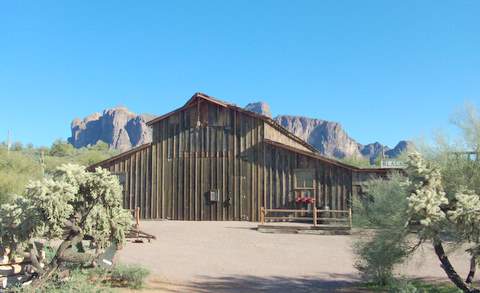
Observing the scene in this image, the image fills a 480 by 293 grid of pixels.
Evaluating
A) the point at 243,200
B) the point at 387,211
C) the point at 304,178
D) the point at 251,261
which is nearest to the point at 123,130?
the point at 243,200

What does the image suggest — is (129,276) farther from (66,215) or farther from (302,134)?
(302,134)

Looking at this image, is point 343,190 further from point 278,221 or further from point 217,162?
point 217,162

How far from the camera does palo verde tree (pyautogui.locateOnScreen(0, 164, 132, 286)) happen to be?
9314 millimetres

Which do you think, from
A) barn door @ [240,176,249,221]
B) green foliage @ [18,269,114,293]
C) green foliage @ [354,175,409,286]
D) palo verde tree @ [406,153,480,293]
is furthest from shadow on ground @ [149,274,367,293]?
barn door @ [240,176,249,221]

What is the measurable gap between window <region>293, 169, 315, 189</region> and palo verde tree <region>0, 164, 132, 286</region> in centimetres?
1960

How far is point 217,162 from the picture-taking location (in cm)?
3133

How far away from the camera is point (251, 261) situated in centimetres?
1695

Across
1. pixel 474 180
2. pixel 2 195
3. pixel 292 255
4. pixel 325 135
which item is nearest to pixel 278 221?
pixel 292 255

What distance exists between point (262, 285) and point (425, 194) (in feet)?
18.4

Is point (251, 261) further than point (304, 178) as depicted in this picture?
No

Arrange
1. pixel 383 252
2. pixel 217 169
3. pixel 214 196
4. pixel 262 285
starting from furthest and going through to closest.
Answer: pixel 217 169 → pixel 214 196 → pixel 262 285 → pixel 383 252

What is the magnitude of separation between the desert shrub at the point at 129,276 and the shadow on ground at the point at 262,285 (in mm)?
445

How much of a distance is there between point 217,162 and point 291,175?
4785 millimetres

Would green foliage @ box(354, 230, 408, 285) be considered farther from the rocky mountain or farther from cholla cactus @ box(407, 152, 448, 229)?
the rocky mountain
